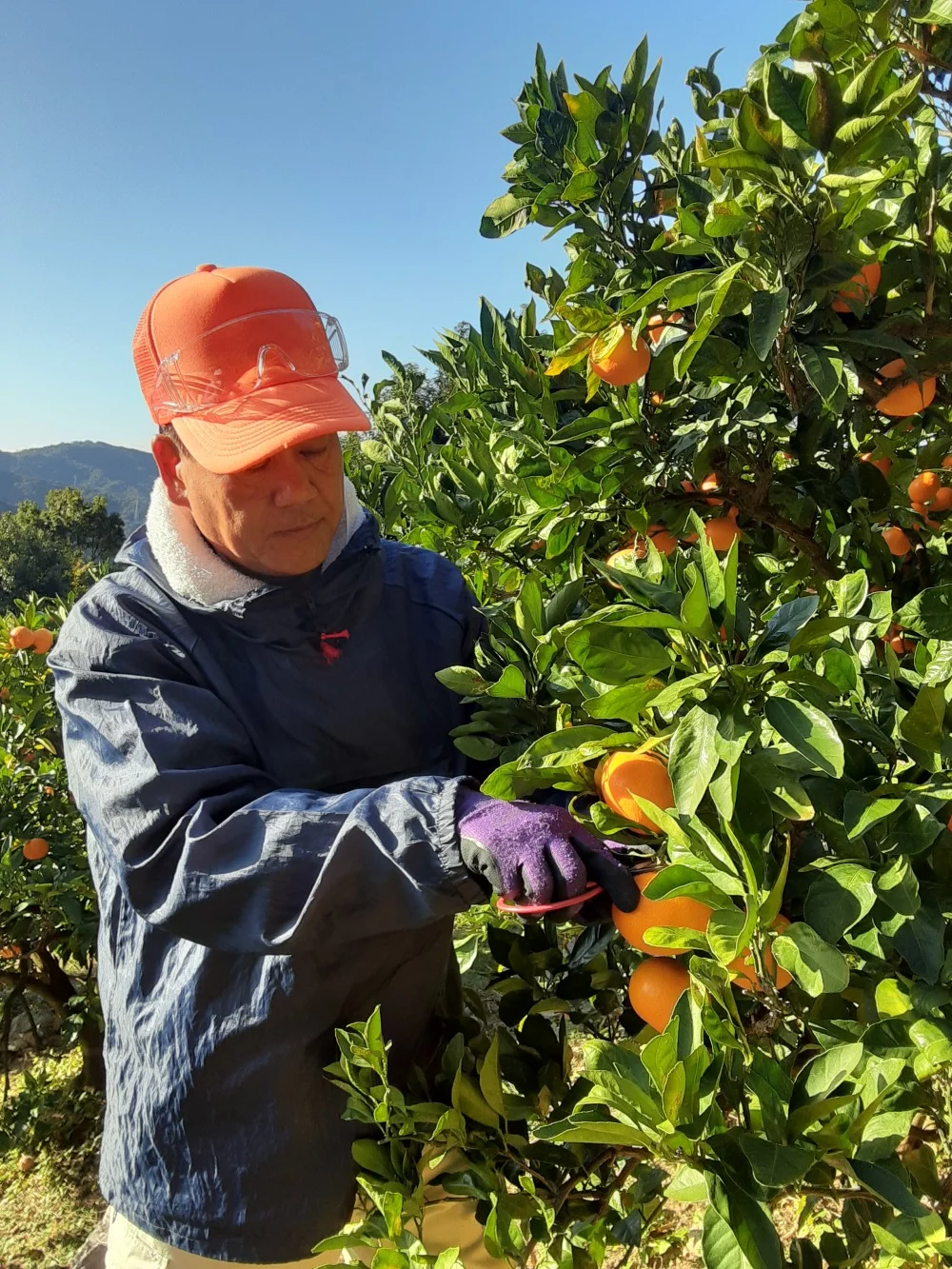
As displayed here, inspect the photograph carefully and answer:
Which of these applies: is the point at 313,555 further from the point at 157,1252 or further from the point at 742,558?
the point at 157,1252

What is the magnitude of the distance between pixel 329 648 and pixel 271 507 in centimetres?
22

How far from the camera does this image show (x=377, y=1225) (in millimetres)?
1015

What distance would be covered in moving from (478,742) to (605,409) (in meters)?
0.56

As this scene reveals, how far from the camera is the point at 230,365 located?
47.5 inches

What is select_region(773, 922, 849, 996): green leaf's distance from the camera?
63 cm

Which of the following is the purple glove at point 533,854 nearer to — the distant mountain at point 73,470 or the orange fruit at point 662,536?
the orange fruit at point 662,536

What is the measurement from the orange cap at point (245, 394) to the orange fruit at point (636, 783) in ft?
2.04

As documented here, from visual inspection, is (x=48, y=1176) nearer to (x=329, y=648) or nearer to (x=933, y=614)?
(x=329, y=648)

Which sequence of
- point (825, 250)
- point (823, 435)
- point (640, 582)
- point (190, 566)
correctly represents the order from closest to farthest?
1. point (640, 582)
2. point (825, 250)
3. point (190, 566)
4. point (823, 435)

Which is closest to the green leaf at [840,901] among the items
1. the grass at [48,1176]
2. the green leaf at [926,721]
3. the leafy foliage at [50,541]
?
the green leaf at [926,721]

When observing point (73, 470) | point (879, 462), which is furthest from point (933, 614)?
point (73, 470)

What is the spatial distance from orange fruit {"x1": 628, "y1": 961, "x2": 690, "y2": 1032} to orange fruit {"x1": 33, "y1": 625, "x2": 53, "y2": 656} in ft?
10.4

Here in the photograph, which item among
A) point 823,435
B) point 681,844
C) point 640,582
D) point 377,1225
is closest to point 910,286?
point 823,435

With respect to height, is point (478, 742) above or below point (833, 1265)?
above
